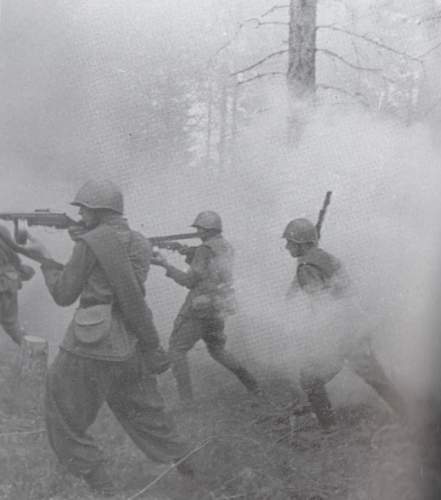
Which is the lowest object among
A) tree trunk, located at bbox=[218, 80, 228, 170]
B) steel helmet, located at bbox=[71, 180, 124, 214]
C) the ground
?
the ground

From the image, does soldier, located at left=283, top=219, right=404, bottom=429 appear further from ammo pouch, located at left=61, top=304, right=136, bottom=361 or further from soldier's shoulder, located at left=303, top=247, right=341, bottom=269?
ammo pouch, located at left=61, top=304, right=136, bottom=361

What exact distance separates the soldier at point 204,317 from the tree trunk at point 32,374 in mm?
1212

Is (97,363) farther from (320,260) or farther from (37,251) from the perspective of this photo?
(320,260)

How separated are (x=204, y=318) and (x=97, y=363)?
90.3 inches

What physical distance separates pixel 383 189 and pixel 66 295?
4904mm

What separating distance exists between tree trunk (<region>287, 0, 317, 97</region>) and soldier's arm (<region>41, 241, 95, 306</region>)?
4956mm

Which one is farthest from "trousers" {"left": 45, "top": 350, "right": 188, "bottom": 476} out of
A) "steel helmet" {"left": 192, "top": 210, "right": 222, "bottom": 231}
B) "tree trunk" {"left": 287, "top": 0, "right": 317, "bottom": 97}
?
"tree trunk" {"left": 287, "top": 0, "right": 317, "bottom": 97}

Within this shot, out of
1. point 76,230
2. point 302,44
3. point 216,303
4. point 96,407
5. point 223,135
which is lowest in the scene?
point 96,407

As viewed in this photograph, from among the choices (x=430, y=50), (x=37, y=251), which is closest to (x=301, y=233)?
(x=37, y=251)

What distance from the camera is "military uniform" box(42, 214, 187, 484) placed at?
12.5 feet

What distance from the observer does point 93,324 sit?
3.83 meters

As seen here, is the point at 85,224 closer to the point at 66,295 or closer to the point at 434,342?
the point at 66,295

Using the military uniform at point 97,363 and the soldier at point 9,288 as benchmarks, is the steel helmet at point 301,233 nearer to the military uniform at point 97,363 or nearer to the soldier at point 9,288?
the military uniform at point 97,363

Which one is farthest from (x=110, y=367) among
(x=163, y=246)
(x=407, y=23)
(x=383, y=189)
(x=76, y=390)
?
(x=407, y=23)
